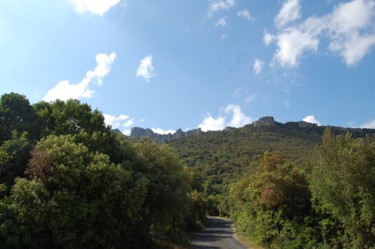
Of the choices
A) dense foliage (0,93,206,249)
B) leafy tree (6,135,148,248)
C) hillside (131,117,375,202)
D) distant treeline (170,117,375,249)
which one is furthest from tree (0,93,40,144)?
hillside (131,117,375,202)

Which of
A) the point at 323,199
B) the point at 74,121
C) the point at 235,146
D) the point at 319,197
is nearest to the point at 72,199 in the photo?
the point at 74,121

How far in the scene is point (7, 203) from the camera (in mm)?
18766

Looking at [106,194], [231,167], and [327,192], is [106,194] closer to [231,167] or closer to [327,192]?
[327,192]

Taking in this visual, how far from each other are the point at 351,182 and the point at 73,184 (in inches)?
586

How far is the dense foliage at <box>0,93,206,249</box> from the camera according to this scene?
18.7 meters

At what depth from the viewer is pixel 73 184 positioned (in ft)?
66.0

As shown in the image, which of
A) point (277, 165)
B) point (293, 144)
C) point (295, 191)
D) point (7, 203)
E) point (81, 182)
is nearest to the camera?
point (7, 203)

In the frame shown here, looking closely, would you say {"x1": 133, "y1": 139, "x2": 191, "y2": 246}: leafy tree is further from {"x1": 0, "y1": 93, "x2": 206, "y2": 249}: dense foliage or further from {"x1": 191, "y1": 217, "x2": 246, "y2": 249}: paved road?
{"x1": 191, "y1": 217, "x2": 246, "y2": 249}: paved road

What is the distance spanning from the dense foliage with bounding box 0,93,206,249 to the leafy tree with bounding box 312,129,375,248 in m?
10.2

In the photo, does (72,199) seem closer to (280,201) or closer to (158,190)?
(158,190)

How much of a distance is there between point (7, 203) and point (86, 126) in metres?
9.64

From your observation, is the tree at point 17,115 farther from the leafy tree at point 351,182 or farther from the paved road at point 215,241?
the paved road at point 215,241

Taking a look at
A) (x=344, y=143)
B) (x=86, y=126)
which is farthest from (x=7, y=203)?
(x=344, y=143)

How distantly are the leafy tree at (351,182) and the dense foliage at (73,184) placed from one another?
1021cm
